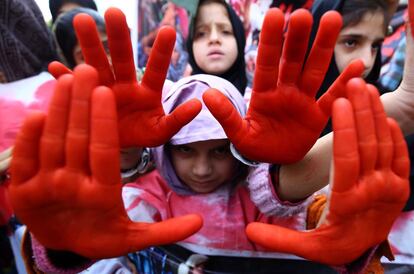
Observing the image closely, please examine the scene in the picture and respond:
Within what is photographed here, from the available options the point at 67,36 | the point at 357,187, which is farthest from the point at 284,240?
the point at 67,36

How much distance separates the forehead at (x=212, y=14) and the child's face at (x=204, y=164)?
770 millimetres

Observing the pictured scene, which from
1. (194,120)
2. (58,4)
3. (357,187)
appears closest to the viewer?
(357,187)

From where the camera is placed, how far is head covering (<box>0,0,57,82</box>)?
103 centimetres

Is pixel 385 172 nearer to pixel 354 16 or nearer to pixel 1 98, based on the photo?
pixel 354 16

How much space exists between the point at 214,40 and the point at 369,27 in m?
0.52

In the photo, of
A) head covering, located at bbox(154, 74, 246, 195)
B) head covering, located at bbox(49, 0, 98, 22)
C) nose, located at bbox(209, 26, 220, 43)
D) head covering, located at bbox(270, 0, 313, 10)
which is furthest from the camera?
head covering, located at bbox(270, 0, 313, 10)

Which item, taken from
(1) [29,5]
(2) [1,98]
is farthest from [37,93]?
(1) [29,5]

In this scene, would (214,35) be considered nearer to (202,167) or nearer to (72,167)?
(202,167)

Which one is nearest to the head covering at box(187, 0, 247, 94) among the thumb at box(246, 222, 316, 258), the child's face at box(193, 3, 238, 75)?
the child's face at box(193, 3, 238, 75)

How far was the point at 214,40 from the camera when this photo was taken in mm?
1364

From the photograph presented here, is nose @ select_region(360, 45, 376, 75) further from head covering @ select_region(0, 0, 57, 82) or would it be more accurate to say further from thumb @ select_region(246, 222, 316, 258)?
head covering @ select_region(0, 0, 57, 82)

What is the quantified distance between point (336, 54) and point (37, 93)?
889 mm

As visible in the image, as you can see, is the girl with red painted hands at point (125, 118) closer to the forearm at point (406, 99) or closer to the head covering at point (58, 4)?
the forearm at point (406, 99)

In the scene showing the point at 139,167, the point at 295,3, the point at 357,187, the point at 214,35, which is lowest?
the point at 139,167
